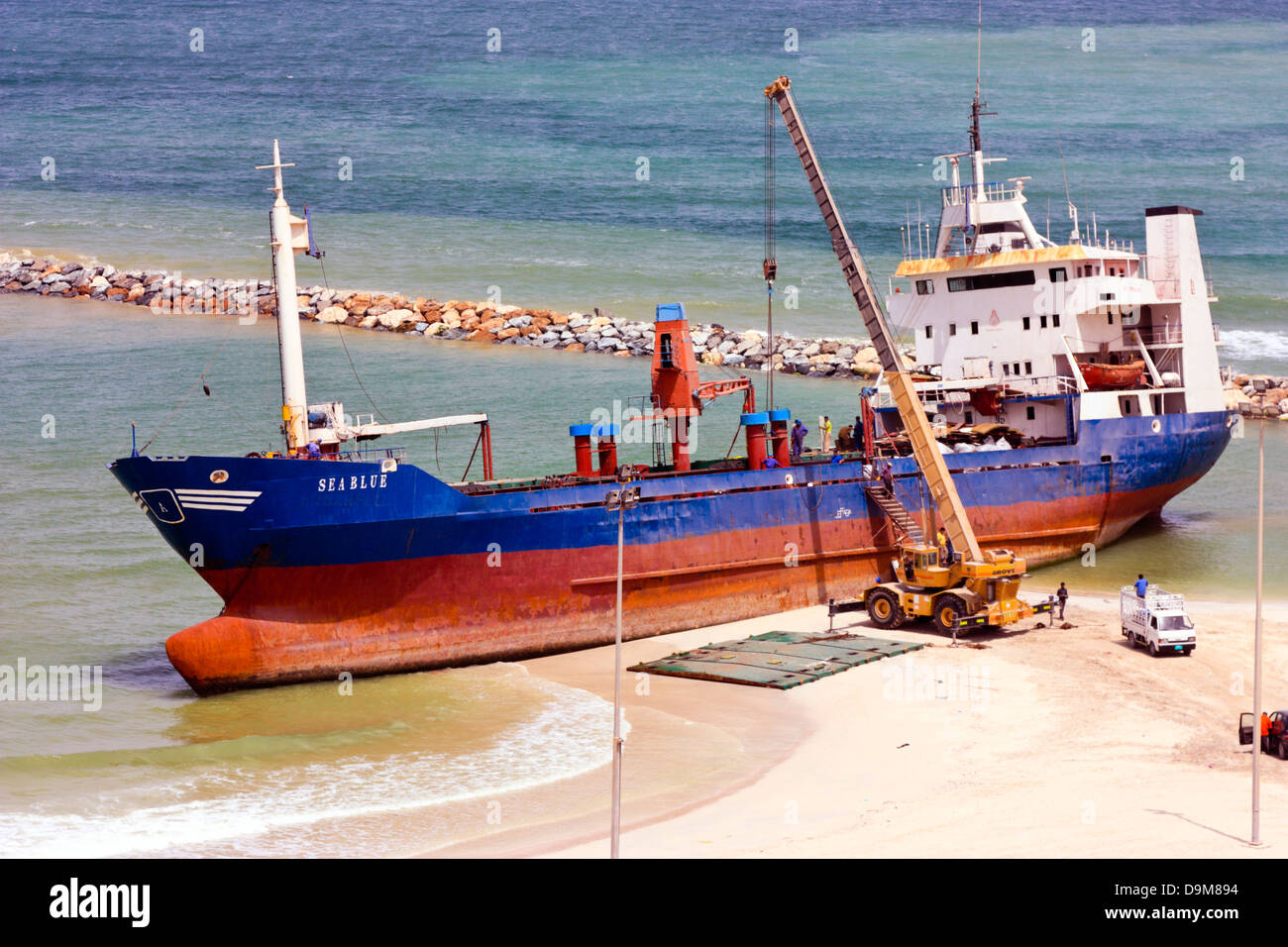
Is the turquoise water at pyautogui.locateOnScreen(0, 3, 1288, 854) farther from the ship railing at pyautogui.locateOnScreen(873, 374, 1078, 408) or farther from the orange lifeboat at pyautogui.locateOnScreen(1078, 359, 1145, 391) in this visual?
the ship railing at pyautogui.locateOnScreen(873, 374, 1078, 408)

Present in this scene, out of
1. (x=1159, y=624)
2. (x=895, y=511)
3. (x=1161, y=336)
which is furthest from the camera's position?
(x=1161, y=336)

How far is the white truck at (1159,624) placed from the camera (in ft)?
98.0

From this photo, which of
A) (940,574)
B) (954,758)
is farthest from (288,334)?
(954,758)

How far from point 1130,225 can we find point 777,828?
69.1 metres

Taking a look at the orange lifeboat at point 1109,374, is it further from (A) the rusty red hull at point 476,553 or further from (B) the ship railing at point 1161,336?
(A) the rusty red hull at point 476,553

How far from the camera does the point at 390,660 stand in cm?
3098

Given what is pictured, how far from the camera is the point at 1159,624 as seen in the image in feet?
98.1

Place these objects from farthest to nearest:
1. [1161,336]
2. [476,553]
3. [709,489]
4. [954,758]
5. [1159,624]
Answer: [1161,336]
[709,489]
[476,553]
[1159,624]
[954,758]

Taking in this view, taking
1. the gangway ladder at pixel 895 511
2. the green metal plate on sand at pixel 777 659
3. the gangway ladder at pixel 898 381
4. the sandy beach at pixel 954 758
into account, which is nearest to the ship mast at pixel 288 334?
the sandy beach at pixel 954 758

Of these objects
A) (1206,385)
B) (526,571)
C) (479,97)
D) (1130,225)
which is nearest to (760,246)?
(1130,225)

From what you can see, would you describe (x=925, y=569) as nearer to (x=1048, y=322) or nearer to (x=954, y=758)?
(x=954, y=758)

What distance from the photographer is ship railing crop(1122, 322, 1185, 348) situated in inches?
1665

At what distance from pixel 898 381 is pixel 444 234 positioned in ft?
164

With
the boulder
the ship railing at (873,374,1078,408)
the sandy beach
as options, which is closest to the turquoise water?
the sandy beach
